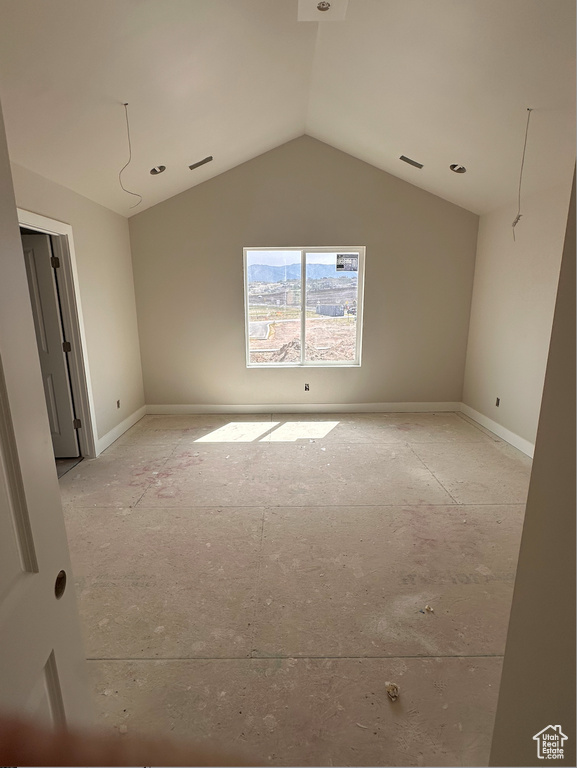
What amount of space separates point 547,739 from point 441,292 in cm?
473

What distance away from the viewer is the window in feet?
15.8

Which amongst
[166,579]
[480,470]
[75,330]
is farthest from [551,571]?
[75,330]

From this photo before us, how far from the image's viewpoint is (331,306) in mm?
4930

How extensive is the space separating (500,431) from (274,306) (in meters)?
3.05

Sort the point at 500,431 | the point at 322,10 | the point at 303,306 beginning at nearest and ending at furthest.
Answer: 1. the point at 322,10
2. the point at 500,431
3. the point at 303,306

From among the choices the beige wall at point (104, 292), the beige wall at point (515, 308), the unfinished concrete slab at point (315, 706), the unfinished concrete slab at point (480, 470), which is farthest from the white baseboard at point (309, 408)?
the unfinished concrete slab at point (315, 706)

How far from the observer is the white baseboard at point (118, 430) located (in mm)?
3938

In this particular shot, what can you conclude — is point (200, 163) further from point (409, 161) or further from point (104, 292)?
point (409, 161)

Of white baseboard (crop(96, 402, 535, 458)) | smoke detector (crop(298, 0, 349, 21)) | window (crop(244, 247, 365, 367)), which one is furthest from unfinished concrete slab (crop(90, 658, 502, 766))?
window (crop(244, 247, 365, 367))

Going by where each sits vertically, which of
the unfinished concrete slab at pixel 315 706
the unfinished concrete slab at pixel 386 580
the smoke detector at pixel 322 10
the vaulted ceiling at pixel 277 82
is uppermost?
the smoke detector at pixel 322 10

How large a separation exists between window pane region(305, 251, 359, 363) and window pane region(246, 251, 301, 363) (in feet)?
0.53

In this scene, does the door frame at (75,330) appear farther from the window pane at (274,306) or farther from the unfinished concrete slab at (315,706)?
the unfinished concrete slab at (315,706)

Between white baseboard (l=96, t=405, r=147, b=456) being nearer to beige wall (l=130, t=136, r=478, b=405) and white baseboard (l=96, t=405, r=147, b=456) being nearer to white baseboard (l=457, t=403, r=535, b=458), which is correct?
beige wall (l=130, t=136, r=478, b=405)

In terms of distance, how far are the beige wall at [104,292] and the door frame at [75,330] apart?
0.30 feet
